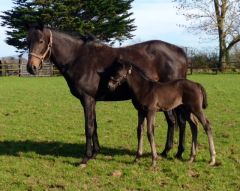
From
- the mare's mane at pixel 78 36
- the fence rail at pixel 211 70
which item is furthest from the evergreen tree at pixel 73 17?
the mare's mane at pixel 78 36

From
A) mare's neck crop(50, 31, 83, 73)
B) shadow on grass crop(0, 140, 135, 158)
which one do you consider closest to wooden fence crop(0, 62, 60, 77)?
shadow on grass crop(0, 140, 135, 158)

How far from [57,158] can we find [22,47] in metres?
47.8

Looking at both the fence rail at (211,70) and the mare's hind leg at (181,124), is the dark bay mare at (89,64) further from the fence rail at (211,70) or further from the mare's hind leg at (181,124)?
the fence rail at (211,70)

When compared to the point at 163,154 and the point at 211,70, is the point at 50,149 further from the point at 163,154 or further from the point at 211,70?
the point at 211,70

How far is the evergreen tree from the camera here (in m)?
51.4

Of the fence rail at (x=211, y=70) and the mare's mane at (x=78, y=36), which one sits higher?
the fence rail at (x=211, y=70)

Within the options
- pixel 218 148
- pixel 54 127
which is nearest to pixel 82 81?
pixel 218 148

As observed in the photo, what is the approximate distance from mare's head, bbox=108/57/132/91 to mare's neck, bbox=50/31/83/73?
103cm

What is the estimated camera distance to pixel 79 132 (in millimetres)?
11172

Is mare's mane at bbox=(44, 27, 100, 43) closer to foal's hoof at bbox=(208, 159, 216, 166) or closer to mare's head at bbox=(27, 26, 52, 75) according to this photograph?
mare's head at bbox=(27, 26, 52, 75)

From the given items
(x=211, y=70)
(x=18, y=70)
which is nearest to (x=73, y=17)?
(x=18, y=70)

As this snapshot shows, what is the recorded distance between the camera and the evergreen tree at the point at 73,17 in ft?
169

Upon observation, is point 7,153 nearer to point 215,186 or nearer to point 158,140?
point 158,140

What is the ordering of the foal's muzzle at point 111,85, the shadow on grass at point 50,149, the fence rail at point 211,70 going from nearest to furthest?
the foal's muzzle at point 111,85 → the shadow on grass at point 50,149 → the fence rail at point 211,70
